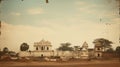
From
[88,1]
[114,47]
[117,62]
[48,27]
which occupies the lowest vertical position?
[117,62]

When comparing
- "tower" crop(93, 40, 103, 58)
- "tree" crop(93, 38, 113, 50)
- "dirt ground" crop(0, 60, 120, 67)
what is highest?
"tree" crop(93, 38, 113, 50)

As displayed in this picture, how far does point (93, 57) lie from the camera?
3453mm

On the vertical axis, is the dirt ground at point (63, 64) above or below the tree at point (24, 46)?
below

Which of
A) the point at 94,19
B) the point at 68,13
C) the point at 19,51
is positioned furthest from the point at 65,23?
the point at 19,51

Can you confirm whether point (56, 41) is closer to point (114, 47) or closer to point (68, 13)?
point (68, 13)

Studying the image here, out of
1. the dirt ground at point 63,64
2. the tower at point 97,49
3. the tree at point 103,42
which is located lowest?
the dirt ground at point 63,64

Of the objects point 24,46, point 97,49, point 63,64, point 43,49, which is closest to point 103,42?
point 97,49

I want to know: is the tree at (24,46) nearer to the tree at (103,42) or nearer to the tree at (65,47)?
the tree at (65,47)

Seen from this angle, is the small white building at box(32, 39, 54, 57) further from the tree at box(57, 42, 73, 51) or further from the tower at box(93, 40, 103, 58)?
the tower at box(93, 40, 103, 58)

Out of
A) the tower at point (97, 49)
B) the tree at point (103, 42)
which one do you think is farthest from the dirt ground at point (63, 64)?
the tree at point (103, 42)

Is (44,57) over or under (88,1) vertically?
under

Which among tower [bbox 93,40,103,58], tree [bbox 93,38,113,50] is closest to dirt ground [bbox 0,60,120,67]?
tower [bbox 93,40,103,58]

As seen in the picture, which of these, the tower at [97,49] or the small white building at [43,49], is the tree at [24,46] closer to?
the small white building at [43,49]

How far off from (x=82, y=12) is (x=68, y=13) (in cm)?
20
